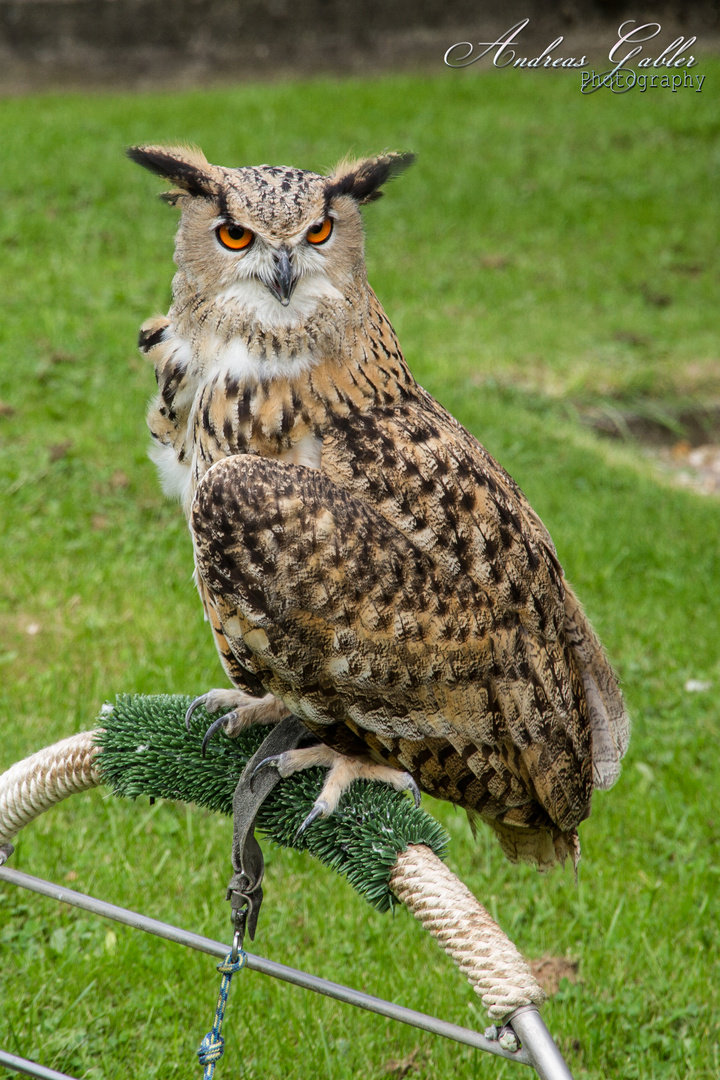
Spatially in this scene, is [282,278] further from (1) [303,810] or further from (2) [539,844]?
(2) [539,844]

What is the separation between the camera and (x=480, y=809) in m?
2.29

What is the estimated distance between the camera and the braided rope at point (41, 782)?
188 centimetres

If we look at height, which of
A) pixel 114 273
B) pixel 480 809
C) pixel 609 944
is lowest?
pixel 609 944

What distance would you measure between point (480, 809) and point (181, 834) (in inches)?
50.6

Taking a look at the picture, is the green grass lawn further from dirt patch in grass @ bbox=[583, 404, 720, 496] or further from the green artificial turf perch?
the green artificial turf perch

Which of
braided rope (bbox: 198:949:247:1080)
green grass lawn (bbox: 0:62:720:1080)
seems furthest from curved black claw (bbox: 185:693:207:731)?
green grass lawn (bbox: 0:62:720:1080)

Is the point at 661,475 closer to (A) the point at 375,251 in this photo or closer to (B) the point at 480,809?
(A) the point at 375,251

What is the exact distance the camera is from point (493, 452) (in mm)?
5598

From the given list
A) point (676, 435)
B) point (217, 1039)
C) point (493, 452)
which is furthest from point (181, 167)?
point (676, 435)

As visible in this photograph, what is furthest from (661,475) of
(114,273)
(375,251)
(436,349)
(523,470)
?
(114,273)

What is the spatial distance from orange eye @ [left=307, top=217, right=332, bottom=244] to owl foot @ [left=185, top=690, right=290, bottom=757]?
0.96 m

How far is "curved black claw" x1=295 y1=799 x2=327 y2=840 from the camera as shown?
6.34 feet

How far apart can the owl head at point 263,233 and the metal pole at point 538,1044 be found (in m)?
1.35

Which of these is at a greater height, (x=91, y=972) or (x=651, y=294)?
(x=651, y=294)
